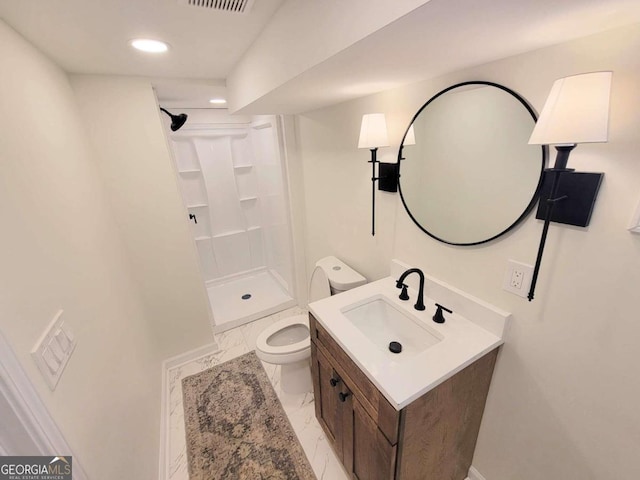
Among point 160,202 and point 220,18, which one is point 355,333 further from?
A: point 160,202

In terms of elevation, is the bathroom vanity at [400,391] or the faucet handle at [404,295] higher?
the faucet handle at [404,295]

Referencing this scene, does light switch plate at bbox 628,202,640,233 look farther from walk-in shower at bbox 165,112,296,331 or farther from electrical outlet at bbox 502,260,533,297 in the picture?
walk-in shower at bbox 165,112,296,331

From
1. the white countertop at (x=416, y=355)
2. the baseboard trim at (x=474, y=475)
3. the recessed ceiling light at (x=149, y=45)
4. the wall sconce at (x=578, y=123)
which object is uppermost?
the recessed ceiling light at (x=149, y=45)

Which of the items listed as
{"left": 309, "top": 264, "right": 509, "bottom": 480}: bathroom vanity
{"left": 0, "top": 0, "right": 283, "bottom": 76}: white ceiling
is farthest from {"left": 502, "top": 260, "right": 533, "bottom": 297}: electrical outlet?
{"left": 0, "top": 0, "right": 283, "bottom": 76}: white ceiling

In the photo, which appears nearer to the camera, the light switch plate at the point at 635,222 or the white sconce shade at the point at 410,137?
the light switch plate at the point at 635,222

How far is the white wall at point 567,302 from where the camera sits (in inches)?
26.9

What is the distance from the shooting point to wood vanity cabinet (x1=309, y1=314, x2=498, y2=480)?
2.98 ft

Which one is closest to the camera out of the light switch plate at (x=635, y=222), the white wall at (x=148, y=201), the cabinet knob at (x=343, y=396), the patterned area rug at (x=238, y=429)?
the light switch plate at (x=635, y=222)

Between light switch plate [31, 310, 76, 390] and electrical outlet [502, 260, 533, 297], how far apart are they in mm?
1475

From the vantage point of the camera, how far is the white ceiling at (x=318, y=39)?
1.77 feet

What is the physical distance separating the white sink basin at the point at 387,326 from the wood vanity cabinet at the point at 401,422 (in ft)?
0.65

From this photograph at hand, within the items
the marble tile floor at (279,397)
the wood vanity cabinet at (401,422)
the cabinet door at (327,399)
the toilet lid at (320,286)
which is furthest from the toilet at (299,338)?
the wood vanity cabinet at (401,422)

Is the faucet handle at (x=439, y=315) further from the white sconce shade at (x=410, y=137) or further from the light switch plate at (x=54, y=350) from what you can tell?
the light switch plate at (x=54, y=350)

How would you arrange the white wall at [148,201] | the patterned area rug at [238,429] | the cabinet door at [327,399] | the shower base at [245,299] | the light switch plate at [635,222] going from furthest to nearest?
the shower base at [245,299] → the white wall at [148,201] → the patterned area rug at [238,429] → the cabinet door at [327,399] → the light switch plate at [635,222]
